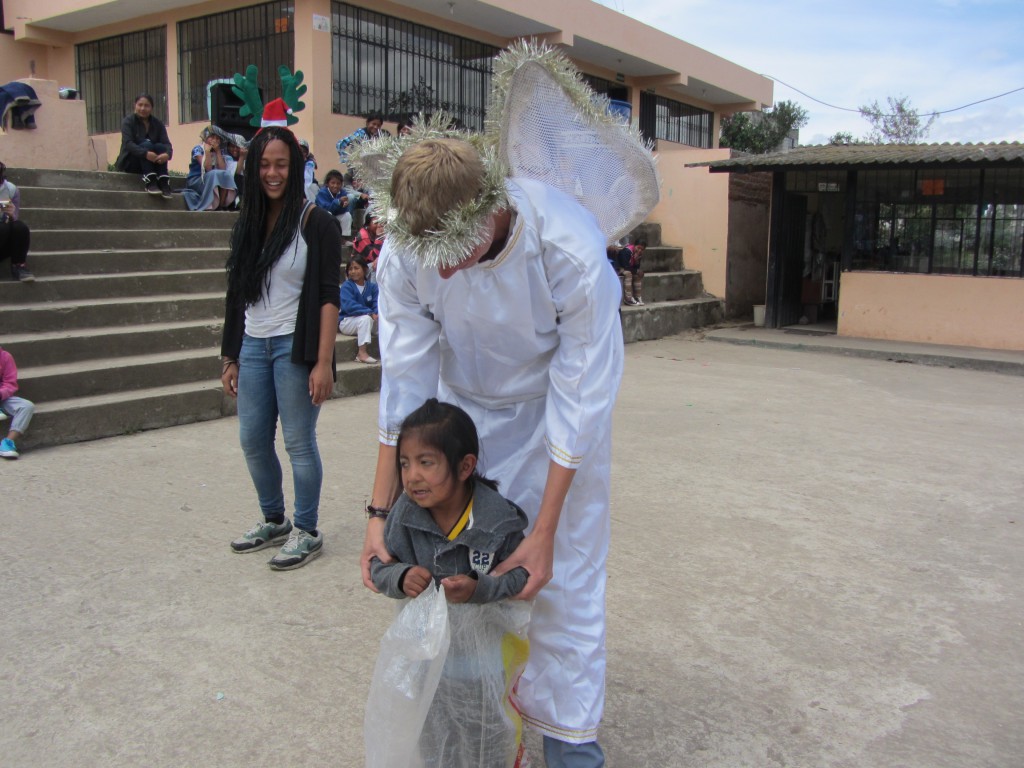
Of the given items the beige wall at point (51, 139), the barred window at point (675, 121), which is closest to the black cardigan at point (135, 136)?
the beige wall at point (51, 139)

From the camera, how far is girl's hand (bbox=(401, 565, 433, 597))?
1.88 metres

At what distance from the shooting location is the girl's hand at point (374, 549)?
6.55 feet

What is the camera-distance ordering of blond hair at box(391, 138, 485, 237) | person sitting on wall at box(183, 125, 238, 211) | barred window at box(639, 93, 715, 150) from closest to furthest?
blond hair at box(391, 138, 485, 237) < person sitting on wall at box(183, 125, 238, 211) < barred window at box(639, 93, 715, 150)

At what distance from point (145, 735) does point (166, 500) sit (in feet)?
7.17

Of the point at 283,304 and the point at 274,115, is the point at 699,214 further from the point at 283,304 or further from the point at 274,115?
the point at 283,304

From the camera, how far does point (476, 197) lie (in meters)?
1.73

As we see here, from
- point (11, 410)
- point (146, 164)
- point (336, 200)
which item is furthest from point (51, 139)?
point (11, 410)

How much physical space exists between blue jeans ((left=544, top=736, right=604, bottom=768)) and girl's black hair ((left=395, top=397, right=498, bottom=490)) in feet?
2.12

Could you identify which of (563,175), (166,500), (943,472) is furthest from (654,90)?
(563,175)

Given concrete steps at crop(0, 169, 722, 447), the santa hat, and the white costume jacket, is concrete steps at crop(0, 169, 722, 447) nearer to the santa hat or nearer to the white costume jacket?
the santa hat

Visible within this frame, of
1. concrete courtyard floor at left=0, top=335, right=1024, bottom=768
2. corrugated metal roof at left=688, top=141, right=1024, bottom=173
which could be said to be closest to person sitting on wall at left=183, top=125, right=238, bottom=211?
concrete courtyard floor at left=0, top=335, right=1024, bottom=768

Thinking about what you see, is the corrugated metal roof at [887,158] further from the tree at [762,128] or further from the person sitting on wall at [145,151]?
the tree at [762,128]

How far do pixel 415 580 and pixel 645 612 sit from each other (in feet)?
5.26

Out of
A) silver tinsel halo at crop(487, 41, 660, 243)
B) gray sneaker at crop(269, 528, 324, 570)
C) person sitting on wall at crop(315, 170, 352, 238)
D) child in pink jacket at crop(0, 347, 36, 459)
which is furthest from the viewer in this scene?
person sitting on wall at crop(315, 170, 352, 238)
